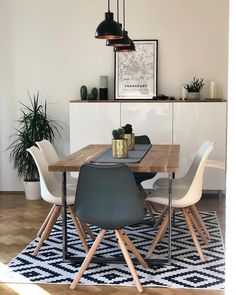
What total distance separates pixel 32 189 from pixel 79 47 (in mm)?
1910

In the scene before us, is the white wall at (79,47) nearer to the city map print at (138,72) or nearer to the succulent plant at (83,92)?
the city map print at (138,72)

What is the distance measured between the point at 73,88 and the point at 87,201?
3235mm

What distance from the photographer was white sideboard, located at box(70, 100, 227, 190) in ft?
18.7

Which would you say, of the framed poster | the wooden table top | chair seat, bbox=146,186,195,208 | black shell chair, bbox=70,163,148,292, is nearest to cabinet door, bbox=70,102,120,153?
the framed poster

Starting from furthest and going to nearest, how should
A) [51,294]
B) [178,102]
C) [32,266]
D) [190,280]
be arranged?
[178,102], [32,266], [190,280], [51,294]

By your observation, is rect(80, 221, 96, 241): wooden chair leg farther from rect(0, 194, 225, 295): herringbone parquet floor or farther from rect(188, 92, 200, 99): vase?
rect(188, 92, 200, 99): vase

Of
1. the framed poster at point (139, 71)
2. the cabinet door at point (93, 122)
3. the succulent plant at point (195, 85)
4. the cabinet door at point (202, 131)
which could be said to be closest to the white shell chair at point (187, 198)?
the cabinet door at point (202, 131)

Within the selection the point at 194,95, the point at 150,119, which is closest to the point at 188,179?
the point at 150,119

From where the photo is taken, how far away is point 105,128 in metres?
5.84

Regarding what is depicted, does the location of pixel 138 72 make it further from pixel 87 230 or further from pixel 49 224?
pixel 49 224

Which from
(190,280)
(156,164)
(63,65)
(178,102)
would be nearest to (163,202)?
(156,164)

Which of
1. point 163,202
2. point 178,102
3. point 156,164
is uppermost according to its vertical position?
point 178,102

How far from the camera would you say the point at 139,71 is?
5.99m

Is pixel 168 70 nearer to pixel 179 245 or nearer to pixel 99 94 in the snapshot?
pixel 99 94
